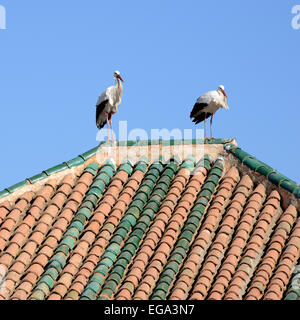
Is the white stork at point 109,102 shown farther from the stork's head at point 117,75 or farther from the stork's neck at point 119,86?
the stork's head at point 117,75

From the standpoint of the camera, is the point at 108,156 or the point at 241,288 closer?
the point at 241,288

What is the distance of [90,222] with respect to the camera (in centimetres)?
2238

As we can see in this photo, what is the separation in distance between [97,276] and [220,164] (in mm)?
3473

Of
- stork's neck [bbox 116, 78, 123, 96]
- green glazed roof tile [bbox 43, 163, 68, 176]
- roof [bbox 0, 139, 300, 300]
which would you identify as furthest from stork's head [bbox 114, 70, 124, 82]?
green glazed roof tile [bbox 43, 163, 68, 176]

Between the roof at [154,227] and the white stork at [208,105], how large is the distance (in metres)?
2.61

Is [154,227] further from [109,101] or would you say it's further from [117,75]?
[117,75]

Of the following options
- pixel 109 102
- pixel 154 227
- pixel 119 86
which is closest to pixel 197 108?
pixel 119 86

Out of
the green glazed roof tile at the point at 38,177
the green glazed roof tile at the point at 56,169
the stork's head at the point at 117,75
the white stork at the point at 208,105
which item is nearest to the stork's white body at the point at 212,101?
the white stork at the point at 208,105

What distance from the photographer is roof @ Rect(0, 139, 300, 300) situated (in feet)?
68.3

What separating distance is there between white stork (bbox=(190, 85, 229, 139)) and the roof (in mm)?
2612

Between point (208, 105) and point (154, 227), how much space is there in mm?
4979
